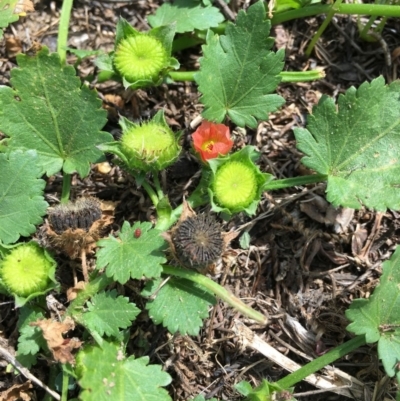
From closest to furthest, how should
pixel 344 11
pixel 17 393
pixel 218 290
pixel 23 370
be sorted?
pixel 218 290 < pixel 23 370 < pixel 17 393 < pixel 344 11

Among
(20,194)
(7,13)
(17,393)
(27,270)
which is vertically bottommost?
(17,393)

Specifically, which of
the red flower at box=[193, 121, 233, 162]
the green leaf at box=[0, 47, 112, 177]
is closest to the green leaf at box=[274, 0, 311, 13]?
the red flower at box=[193, 121, 233, 162]

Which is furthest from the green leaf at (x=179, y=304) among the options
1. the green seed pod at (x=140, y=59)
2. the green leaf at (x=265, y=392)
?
the green seed pod at (x=140, y=59)

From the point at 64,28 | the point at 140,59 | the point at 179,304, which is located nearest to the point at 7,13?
the point at 64,28

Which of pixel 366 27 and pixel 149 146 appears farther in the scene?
pixel 366 27

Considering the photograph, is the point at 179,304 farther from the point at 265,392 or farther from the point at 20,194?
the point at 20,194

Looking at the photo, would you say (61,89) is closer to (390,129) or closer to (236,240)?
(236,240)

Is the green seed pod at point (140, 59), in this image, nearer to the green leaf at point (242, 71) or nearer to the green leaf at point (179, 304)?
the green leaf at point (242, 71)

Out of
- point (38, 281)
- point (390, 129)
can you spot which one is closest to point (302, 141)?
point (390, 129)
